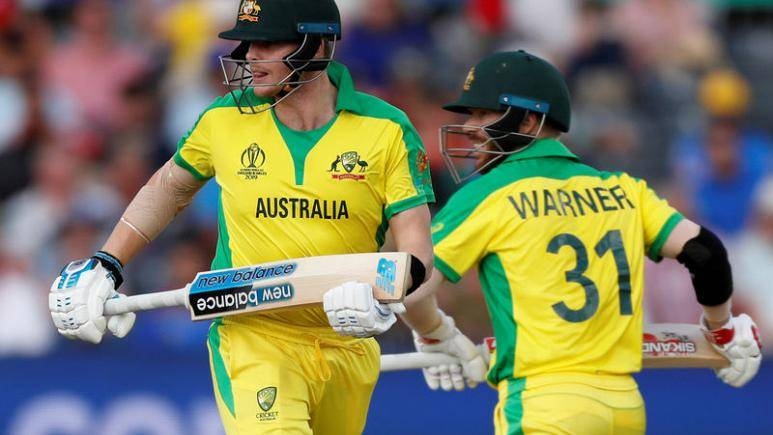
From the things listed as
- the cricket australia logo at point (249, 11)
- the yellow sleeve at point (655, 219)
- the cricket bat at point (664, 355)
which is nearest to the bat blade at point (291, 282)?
the cricket australia logo at point (249, 11)

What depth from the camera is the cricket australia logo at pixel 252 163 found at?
538 cm

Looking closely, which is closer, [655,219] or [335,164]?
[335,164]

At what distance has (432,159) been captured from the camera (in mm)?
9820

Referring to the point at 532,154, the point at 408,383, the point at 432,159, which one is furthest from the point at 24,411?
the point at 532,154

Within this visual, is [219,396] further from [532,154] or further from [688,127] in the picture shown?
[688,127]

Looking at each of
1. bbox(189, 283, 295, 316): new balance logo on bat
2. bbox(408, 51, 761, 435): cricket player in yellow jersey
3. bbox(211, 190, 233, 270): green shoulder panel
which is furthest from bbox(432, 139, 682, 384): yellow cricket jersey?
bbox(211, 190, 233, 270): green shoulder panel

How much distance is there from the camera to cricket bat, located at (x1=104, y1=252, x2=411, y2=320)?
5027mm

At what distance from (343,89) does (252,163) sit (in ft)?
1.38

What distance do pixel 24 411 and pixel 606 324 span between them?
449 centimetres

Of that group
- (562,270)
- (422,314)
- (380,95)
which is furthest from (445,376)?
(380,95)

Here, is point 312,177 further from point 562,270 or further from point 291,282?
point 562,270

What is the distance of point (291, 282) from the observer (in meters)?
5.12

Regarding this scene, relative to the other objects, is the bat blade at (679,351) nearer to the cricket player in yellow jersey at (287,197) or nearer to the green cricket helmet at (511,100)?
the green cricket helmet at (511,100)

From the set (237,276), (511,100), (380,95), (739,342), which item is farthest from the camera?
(380,95)
